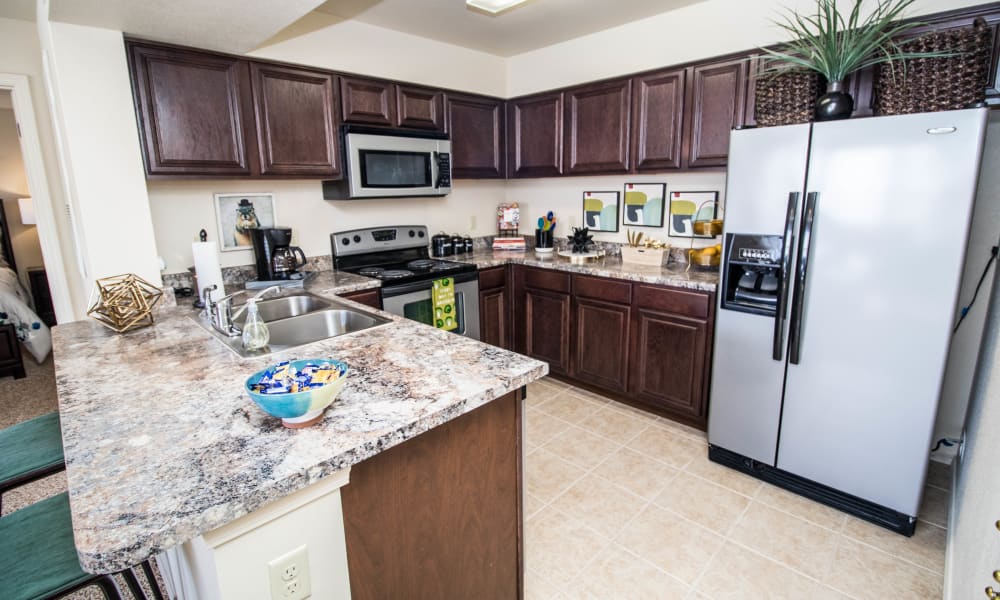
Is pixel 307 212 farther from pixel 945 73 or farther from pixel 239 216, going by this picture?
pixel 945 73

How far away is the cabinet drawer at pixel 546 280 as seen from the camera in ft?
10.8

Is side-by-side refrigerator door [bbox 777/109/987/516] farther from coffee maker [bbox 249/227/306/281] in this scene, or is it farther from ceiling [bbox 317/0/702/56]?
coffee maker [bbox 249/227/306/281]

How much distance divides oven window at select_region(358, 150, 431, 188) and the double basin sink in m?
1.03

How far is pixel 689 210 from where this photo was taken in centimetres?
316

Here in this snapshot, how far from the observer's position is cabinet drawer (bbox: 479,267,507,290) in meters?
3.40

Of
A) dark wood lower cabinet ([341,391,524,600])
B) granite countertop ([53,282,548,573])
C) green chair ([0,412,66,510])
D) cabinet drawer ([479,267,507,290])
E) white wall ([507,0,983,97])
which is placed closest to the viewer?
granite countertop ([53,282,548,573])

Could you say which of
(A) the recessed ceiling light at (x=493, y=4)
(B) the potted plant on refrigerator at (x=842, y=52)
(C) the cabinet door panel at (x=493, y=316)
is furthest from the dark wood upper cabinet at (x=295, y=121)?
(B) the potted plant on refrigerator at (x=842, y=52)

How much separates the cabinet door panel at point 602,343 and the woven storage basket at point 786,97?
1265mm

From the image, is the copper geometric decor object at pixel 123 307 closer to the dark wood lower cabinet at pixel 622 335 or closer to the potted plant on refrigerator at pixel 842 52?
the dark wood lower cabinet at pixel 622 335

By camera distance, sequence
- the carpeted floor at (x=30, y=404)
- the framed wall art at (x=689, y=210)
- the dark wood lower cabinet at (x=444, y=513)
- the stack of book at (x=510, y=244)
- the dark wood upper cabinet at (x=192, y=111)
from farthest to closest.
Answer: the stack of book at (x=510, y=244)
the framed wall art at (x=689, y=210)
the carpeted floor at (x=30, y=404)
the dark wood upper cabinet at (x=192, y=111)
the dark wood lower cabinet at (x=444, y=513)

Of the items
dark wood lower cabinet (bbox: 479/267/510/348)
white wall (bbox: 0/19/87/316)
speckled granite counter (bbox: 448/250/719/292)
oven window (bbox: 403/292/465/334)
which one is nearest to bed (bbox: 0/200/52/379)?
white wall (bbox: 0/19/87/316)

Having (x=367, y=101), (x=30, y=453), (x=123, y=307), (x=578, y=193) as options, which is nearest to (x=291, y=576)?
(x=30, y=453)

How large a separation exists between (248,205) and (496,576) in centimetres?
253

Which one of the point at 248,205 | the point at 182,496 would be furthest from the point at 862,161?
the point at 248,205
